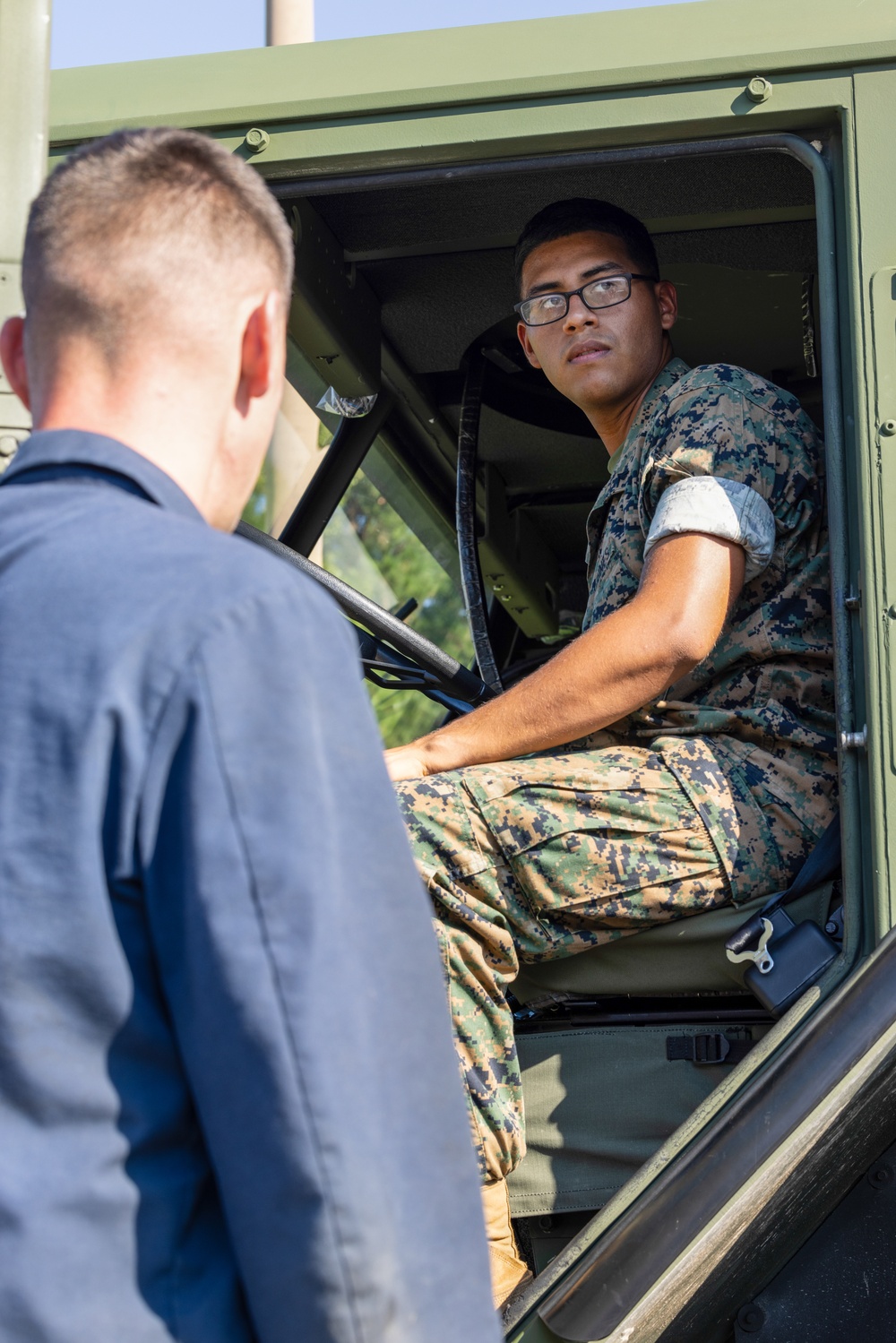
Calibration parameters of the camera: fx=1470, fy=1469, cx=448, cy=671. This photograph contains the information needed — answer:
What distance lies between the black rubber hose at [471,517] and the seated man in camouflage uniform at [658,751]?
73cm

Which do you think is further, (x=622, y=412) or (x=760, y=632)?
(x=622, y=412)

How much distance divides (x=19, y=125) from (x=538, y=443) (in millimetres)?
1873

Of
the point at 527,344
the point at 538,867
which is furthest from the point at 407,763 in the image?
the point at 527,344

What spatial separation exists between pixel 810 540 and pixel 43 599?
4.87 feet

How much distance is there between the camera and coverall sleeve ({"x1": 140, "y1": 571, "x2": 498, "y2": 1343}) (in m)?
0.77

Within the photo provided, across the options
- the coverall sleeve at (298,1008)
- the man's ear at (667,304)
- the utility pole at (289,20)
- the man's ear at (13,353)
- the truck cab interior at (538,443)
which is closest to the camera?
the coverall sleeve at (298,1008)

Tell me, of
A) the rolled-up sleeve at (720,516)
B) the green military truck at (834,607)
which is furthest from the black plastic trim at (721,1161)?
the rolled-up sleeve at (720,516)

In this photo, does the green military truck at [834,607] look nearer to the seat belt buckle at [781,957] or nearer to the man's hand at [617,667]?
the seat belt buckle at [781,957]

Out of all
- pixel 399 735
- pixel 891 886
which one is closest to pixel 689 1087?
pixel 891 886

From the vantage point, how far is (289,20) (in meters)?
5.07

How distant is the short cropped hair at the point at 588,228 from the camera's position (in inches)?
93.1


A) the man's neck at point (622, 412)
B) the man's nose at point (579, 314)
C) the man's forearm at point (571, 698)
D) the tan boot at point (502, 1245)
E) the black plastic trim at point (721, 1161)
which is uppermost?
the man's nose at point (579, 314)

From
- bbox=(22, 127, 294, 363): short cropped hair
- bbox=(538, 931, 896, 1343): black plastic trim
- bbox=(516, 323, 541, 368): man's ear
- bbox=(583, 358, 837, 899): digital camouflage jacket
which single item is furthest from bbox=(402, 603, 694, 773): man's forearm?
bbox=(22, 127, 294, 363): short cropped hair

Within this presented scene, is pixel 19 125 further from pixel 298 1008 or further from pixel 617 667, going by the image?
pixel 298 1008
